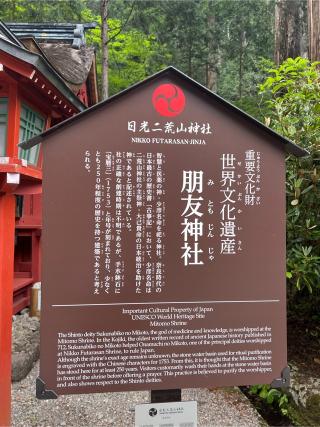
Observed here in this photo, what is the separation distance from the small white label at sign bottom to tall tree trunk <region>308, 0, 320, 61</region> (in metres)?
6.41

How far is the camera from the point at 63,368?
2.19 m

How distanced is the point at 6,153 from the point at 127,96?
2056 mm

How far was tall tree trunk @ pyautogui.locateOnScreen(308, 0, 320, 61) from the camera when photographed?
6.63 m

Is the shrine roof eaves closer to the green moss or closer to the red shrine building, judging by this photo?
the red shrine building

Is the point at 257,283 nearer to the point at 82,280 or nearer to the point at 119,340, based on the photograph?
the point at 119,340

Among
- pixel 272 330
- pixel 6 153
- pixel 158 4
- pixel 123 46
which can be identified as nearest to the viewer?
pixel 272 330

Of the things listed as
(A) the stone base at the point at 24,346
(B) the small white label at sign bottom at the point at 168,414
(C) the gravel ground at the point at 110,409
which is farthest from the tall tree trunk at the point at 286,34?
(B) the small white label at sign bottom at the point at 168,414

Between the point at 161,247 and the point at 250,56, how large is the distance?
20.7 meters

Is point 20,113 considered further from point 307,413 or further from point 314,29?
point 314,29

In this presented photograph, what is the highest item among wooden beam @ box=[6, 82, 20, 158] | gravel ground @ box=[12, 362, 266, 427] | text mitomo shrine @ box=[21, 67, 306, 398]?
wooden beam @ box=[6, 82, 20, 158]

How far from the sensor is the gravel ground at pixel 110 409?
161 inches

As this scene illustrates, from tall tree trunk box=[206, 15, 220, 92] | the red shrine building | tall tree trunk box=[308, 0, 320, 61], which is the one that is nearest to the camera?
the red shrine building

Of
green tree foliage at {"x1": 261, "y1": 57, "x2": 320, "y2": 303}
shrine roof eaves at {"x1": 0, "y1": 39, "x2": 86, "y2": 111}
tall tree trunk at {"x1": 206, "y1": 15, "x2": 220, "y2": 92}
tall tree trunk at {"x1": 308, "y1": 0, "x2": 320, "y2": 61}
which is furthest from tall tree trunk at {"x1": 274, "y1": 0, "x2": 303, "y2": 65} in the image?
tall tree trunk at {"x1": 206, "y1": 15, "x2": 220, "y2": 92}

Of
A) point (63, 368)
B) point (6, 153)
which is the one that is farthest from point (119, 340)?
point (6, 153)
